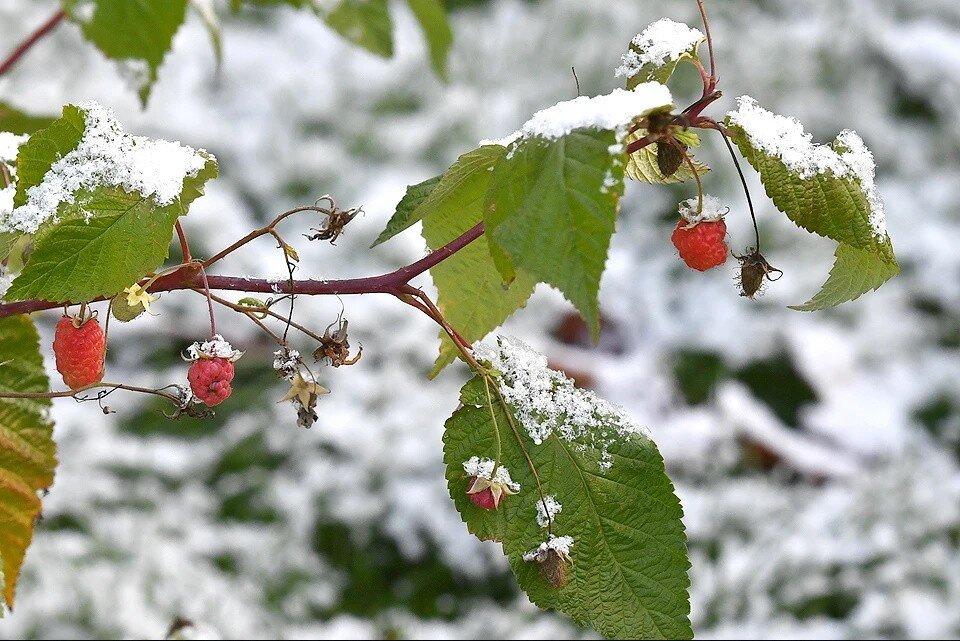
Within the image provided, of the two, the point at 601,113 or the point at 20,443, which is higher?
the point at 601,113

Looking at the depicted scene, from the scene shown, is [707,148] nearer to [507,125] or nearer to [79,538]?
[507,125]

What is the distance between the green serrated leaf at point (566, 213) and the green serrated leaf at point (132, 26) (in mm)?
186

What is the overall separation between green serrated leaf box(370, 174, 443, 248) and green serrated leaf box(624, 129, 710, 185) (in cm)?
13

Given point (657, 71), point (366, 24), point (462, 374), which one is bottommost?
point (657, 71)

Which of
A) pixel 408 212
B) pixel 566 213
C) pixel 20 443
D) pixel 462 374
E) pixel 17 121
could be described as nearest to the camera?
pixel 566 213

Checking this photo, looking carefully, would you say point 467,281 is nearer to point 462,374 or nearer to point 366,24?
point 366,24

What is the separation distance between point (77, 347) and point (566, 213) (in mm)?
318

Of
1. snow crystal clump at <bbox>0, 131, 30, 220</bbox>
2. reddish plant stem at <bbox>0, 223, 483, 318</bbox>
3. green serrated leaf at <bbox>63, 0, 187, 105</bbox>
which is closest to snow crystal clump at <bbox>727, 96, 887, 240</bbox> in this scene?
reddish plant stem at <bbox>0, 223, 483, 318</bbox>

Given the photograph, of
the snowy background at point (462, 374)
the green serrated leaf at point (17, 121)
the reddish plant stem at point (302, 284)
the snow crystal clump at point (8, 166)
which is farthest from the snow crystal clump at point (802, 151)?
the snowy background at point (462, 374)

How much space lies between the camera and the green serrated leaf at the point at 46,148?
55 cm

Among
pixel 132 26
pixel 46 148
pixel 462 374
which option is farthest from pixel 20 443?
pixel 462 374

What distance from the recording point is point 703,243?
611 millimetres

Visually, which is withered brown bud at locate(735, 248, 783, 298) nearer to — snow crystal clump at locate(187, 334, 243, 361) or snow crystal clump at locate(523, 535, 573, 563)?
snow crystal clump at locate(523, 535, 573, 563)

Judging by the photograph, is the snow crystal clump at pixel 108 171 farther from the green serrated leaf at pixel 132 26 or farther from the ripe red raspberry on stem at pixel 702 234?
the ripe red raspberry on stem at pixel 702 234
